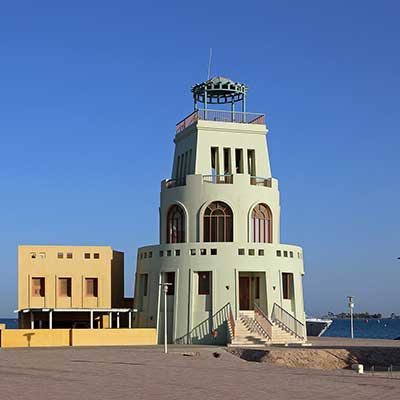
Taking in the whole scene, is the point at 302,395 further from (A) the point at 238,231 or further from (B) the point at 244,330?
(A) the point at 238,231

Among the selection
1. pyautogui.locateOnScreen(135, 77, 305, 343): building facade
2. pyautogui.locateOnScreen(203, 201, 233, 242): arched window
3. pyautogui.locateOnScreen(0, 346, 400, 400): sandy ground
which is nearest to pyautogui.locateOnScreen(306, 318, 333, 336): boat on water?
pyautogui.locateOnScreen(135, 77, 305, 343): building facade

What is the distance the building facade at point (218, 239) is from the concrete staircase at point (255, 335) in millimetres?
660

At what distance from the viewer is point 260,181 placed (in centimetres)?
5341

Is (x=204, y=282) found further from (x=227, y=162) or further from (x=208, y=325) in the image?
(x=227, y=162)

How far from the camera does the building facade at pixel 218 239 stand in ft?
160

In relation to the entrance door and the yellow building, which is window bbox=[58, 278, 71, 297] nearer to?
the yellow building

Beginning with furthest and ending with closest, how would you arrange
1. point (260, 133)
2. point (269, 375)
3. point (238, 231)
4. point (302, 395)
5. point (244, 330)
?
point (260, 133) → point (238, 231) → point (244, 330) → point (269, 375) → point (302, 395)

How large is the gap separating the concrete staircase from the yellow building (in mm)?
8218

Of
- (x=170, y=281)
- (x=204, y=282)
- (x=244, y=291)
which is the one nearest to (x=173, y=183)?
(x=170, y=281)

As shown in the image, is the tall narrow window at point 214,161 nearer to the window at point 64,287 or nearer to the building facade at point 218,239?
the building facade at point 218,239

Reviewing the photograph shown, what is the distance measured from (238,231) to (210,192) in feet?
9.70

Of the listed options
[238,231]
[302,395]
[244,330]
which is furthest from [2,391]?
[238,231]

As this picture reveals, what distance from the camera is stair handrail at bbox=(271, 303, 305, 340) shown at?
4925 centimetres

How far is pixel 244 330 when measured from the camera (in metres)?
47.1
